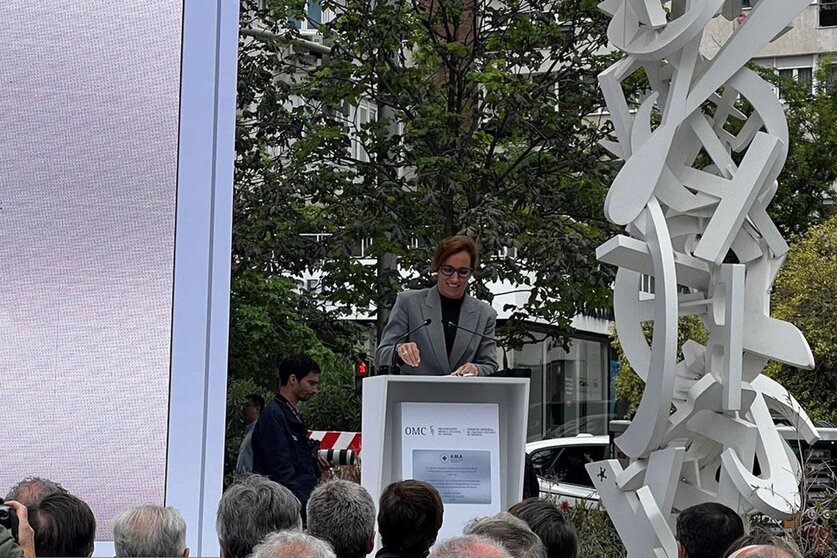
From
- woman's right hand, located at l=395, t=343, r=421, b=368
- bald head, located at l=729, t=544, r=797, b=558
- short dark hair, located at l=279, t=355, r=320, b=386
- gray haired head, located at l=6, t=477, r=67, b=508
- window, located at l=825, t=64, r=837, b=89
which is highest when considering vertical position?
window, located at l=825, t=64, r=837, b=89

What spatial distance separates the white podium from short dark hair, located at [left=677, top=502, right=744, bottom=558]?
943mm

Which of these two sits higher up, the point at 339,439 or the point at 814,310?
the point at 814,310

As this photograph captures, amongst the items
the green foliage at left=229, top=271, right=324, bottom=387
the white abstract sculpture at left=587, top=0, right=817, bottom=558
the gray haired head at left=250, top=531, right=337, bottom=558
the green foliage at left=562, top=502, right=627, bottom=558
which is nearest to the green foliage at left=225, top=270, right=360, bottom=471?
the green foliage at left=229, top=271, right=324, bottom=387

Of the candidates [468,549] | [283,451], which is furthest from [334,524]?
[283,451]

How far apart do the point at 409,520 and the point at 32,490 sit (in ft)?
3.76

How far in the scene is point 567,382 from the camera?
42.2m

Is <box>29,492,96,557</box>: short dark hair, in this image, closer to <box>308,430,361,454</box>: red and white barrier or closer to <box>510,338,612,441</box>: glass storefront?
<box>308,430,361,454</box>: red and white barrier

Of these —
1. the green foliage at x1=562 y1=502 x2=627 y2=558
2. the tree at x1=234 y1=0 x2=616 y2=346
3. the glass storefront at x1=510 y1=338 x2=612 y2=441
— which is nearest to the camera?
the green foliage at x1=562 y1=502 x2=627 y2=558

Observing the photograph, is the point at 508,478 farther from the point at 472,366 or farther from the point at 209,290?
the point at 209,290

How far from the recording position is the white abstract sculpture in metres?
6.79

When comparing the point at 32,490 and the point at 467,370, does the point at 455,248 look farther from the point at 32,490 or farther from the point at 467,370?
the point at 32,490

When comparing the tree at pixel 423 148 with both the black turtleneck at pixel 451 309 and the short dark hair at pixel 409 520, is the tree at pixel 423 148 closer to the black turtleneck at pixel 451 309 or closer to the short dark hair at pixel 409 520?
the black turtleneck at pixel 451 309

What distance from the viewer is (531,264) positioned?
14.6 m

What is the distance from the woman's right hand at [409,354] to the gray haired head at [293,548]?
2.81 m
